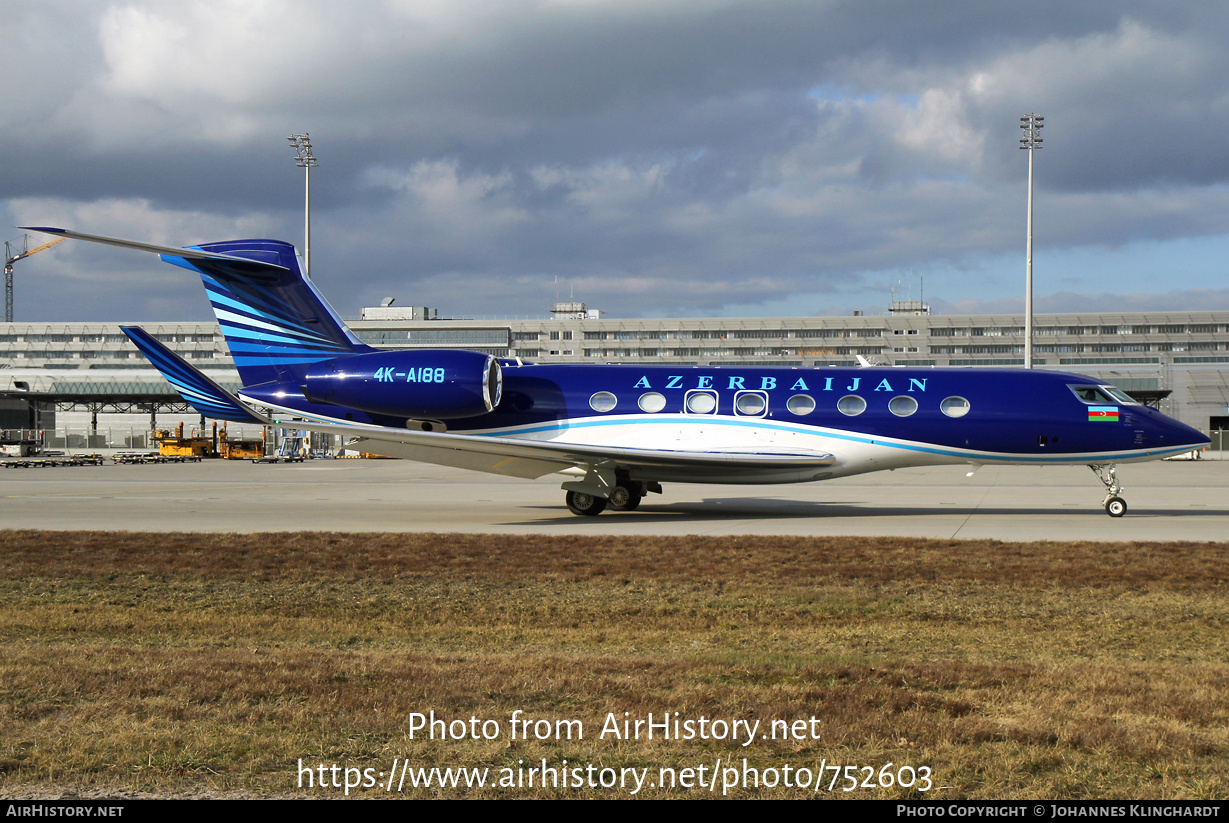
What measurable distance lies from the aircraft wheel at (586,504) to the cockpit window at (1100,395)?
10.2 m

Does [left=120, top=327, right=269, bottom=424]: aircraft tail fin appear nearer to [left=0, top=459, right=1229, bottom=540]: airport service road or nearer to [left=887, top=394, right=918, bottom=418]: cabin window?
[left=0, top=459, right=1229, bottom=540]: airport service road

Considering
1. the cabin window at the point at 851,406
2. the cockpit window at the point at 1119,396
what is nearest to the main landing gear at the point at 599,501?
the cabin window at the point at 851,406

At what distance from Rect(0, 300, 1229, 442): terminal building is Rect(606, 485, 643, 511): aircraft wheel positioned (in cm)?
9529

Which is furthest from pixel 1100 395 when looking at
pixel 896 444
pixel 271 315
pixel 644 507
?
pixel 271 315

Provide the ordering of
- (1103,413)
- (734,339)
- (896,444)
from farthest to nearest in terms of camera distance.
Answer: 1. (734,339)
2. (896,444)
3. (1103,413)

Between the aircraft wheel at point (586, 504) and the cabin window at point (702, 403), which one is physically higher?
the cabin window at point (702, 403)

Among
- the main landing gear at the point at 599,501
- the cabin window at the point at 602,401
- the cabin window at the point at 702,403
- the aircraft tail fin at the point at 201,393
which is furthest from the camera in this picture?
the cabin window at the point at 602,401

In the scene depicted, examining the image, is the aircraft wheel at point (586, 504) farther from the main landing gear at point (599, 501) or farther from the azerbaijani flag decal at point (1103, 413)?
the azerbaijani flag decal at point (1103, 413)

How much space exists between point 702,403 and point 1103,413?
8211 mm

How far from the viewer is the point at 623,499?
20266mm

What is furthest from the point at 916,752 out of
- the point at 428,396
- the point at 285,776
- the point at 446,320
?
the point at 446,320

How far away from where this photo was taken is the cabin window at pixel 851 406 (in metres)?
19.9

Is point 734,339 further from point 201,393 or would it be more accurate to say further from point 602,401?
point 201,393
